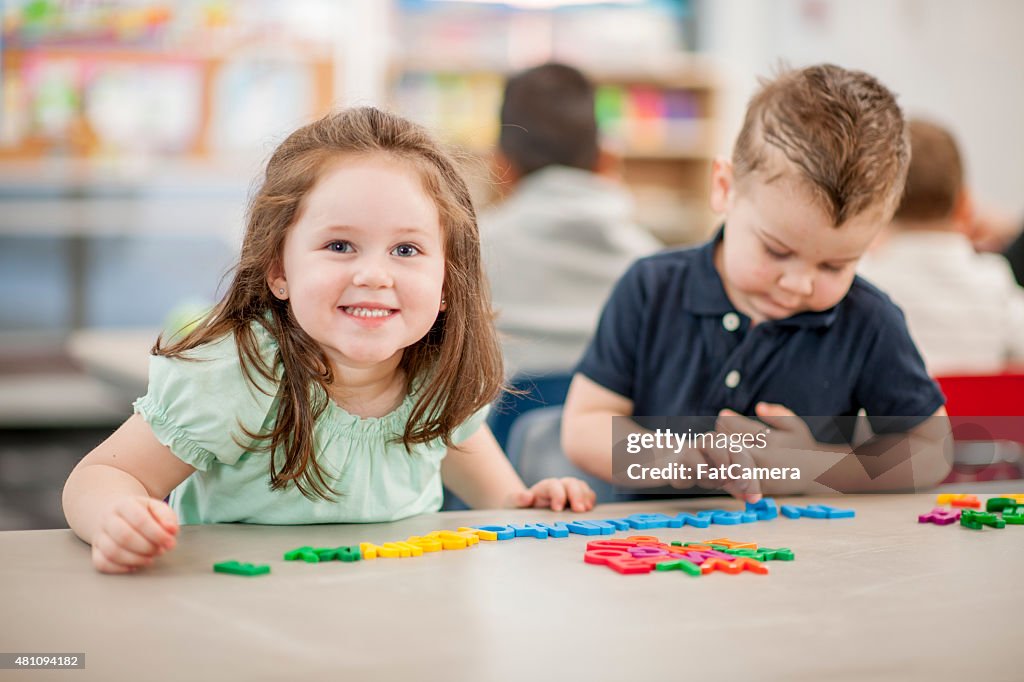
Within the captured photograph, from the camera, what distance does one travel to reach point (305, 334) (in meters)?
1.19

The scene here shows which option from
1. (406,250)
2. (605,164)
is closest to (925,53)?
(605,164)

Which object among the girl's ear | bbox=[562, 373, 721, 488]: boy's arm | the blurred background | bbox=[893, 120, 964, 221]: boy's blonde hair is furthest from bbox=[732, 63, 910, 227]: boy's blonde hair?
the blurred background

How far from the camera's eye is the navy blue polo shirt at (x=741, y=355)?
1.48 meters

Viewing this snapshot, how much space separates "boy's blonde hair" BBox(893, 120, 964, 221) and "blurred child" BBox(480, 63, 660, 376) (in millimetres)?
613

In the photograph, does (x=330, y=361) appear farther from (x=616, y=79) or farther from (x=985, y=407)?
(x=616, y=79)

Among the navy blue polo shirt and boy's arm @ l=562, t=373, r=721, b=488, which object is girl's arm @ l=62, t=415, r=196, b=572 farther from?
the navy blue polo shirt

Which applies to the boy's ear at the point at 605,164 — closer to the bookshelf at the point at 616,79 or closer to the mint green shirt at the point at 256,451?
the mint green shirt at the point at 256,451

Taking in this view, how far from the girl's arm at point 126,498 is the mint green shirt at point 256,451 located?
22 millimetres

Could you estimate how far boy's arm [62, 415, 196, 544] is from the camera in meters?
1.02

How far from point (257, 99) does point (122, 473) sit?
14.5 ft

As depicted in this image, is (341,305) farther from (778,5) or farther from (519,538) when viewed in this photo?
(778,5)

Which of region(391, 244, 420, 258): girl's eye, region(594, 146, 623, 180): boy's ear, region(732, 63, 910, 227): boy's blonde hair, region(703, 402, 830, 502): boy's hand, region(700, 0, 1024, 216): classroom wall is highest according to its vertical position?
region(700, 0, 1024, 216): classroom wall

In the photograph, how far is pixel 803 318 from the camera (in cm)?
148

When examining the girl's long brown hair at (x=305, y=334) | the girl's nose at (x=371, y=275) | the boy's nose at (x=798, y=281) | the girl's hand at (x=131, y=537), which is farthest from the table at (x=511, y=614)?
the boy's nose at (x=798, y=281)
